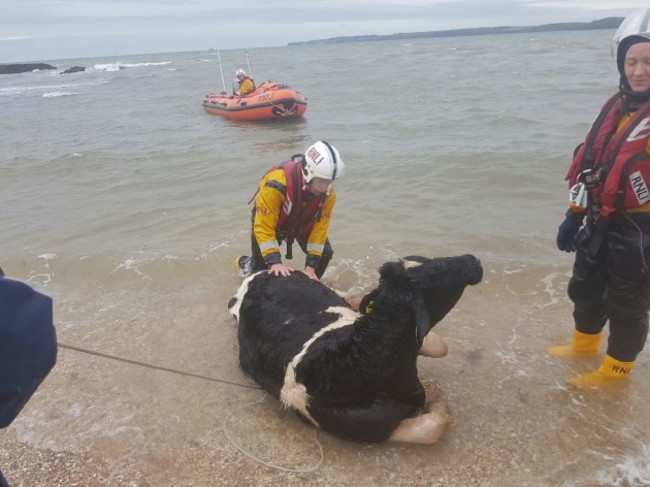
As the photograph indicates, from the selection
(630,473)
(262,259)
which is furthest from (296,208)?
(630,473)

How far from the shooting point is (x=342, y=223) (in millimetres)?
8430

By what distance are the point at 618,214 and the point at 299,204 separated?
2.73 meters

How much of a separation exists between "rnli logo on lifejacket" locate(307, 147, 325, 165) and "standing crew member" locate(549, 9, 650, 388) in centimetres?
203

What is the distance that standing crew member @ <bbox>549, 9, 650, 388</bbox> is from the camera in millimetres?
3365

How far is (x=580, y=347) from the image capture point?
4500 millimetres

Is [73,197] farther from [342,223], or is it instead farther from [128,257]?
[342,223]

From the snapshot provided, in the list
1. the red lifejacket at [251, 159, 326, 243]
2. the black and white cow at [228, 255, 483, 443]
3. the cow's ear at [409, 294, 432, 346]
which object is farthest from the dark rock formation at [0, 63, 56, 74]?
the cow's ear at [409, 294, 432, 346]

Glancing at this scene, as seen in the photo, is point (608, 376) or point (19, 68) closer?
point (608, 376)

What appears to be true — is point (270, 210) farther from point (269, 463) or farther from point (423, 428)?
point (423, 428)

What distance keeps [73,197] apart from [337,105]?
15299mm

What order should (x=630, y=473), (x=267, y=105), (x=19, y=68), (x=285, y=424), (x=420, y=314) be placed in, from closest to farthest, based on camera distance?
(x=420, y=314), (x=630, y=473), (x=285, y=424), (x=267, y=105), (x=19, y=68)

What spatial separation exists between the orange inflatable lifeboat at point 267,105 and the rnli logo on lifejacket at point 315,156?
1626 centimetres

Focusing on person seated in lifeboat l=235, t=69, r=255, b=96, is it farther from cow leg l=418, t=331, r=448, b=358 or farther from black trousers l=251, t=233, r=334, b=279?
cow leg l=418, t=331, r=448, b=358

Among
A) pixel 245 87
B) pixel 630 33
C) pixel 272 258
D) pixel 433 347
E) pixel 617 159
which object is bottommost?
pixel 433 347
